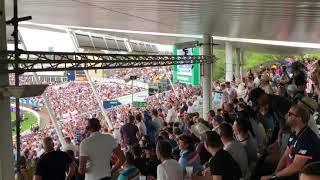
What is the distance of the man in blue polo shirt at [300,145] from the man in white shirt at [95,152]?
2340mm

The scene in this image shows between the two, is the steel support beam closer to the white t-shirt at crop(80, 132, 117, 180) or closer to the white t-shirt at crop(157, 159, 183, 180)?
the white t-shirt at crop(80, 132, 117, 180)

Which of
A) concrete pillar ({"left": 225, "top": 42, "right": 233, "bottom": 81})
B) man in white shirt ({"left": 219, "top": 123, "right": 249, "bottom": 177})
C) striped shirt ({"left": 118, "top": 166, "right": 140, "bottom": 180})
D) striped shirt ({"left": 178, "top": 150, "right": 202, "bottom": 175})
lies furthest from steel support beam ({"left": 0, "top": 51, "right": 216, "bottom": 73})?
concrete pillar ({"left": 225, "top": 42, "right": 233, "bottom": 81})

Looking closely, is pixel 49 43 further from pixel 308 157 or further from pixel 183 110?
pixel 308 157

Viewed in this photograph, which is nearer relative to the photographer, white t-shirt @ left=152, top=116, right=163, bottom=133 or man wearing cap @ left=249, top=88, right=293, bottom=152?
man wearing cap @ left=249, top=88, right=293, bottom=152

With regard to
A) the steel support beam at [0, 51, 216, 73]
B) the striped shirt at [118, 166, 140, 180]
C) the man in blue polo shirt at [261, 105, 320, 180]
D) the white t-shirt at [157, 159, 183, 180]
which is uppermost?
the steel support beam at [0, 51, 216, 73]

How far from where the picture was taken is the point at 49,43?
2127 cm

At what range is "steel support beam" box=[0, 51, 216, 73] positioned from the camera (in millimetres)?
5617

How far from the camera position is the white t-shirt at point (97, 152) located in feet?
17.5

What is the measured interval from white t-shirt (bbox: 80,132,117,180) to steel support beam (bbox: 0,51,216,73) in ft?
4.08

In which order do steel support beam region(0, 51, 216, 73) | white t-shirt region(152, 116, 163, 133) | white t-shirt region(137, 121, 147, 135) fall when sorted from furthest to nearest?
white t-shirt region(152, 116, 163, 133) → white t-shirt region(137, 121, 147, 135) → steel support beam region(0, 51, 216, 73)

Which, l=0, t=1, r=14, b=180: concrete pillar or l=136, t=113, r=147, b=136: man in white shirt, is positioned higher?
l=0, t=1, r=14, b=180: concrete pillar

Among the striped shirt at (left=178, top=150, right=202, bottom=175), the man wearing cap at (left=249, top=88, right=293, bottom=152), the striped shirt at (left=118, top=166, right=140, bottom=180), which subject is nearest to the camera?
the man wearing cap at (left=249, top=88, right=293, bottom=152)

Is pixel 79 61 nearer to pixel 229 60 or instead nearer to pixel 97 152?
pixel 97 152

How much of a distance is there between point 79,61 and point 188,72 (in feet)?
33.6
